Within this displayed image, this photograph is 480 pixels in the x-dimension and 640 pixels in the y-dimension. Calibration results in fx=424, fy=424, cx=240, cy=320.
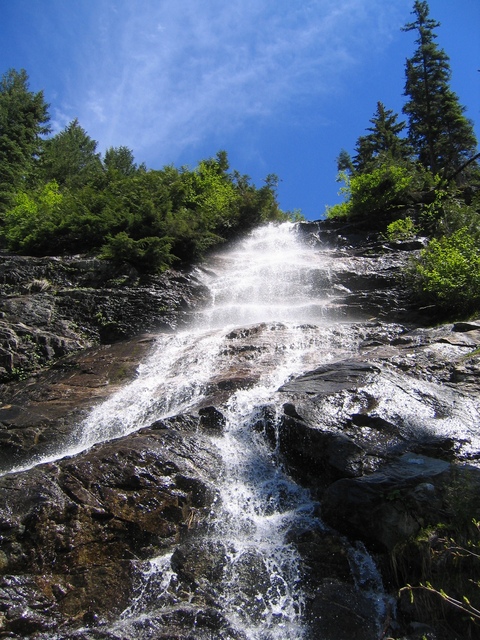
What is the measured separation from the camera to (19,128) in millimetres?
27562

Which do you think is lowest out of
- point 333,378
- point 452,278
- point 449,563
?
point 449,563

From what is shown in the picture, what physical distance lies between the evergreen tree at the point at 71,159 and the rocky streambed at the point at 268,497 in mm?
19381

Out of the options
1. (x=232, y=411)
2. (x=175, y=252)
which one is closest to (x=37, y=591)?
(x=232, y=411)

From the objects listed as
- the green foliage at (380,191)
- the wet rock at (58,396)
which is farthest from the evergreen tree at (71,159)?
the wet rock at (58,396)

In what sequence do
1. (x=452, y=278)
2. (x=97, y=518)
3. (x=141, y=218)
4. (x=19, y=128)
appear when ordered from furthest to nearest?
1. (x=19, y=128)
2. (x=141, y=218)
3. (x=452, y=278)
4. (x=97, y=518)

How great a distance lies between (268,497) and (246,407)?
5.49 feet

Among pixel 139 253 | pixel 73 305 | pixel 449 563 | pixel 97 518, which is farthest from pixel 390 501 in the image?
pixel 139 253

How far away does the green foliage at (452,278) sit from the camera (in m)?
10.6

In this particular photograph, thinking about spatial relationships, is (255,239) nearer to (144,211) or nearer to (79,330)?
(144,211)

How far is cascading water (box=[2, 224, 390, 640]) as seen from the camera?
13.5 feet

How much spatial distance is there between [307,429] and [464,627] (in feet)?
9.04

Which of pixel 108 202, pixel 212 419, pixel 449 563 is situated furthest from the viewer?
pixel 108 202

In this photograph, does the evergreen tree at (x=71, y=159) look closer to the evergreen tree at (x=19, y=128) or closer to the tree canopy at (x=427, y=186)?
the evergreen tree at (x=19, y=128)

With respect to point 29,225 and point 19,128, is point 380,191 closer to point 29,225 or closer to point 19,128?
point 29,225
